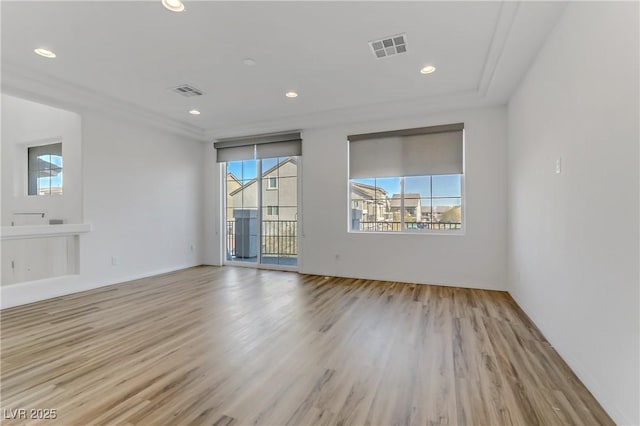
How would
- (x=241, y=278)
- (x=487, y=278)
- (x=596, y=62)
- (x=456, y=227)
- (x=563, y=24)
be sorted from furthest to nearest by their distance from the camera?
(x=241, y=278) → (x=456, y=227) → (x=487, y=278) → (x=563, y=24) → (x=596, y=62)

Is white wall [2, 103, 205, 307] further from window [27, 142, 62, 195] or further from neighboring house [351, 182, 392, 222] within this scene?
neighboring house [351, 182, 392, 222]

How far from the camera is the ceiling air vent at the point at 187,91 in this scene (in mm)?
3926

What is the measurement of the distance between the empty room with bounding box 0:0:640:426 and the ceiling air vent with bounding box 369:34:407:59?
0.03 m

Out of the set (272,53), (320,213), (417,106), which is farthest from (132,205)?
(417,106)

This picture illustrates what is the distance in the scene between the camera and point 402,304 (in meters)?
3.60

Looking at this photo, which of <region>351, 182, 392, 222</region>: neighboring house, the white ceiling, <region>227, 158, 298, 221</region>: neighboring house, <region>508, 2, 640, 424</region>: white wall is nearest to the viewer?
<region>508, 2, 640, 424</region>: white wall

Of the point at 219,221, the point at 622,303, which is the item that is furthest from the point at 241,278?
the point at 622,303

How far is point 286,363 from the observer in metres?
2.19

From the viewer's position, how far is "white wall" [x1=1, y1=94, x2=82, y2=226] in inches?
171

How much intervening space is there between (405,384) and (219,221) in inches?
209

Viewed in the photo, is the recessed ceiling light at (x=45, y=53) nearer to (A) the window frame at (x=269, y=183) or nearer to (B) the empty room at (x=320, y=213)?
(B) the empty room at (x=320, y=213)

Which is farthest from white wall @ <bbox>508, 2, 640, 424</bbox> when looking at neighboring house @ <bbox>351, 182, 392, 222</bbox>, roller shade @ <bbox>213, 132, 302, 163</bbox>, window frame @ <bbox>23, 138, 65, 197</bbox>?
window frame @ <bbox>23, 138, 65, 197</bbox>

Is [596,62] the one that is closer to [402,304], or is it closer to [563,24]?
[563,24]

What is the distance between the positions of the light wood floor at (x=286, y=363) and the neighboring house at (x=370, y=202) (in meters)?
1.72
